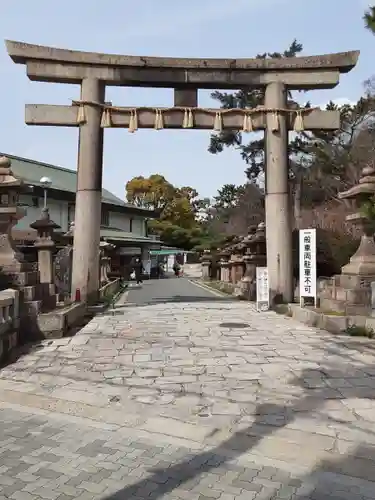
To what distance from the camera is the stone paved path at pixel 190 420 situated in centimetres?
345

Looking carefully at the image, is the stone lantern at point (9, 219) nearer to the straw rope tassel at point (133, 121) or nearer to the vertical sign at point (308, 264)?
the straw rope tassel at point (133, 121)

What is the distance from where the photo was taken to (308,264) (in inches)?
441

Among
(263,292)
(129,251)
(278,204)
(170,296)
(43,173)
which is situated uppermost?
(43,173)

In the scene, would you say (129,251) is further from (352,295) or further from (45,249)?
(352,295)

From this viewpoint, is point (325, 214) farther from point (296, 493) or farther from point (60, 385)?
point (296, 493)

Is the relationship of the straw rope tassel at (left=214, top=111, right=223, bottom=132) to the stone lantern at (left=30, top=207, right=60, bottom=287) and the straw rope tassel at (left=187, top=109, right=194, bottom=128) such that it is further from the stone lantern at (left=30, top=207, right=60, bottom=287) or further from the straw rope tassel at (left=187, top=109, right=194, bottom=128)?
the stone lantern at (left=30, top=207, right=60, bottom=287)

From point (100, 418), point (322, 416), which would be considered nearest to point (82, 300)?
point (100, 418)

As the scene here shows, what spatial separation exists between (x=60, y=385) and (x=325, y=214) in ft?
60.7

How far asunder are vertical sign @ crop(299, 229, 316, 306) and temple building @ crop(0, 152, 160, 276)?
11.9 meters

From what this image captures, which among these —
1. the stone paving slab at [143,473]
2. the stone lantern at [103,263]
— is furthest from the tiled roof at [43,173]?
the stone paving slab at [143,473]

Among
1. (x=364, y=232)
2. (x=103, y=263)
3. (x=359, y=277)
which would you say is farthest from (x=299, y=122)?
(x=103, y=263)

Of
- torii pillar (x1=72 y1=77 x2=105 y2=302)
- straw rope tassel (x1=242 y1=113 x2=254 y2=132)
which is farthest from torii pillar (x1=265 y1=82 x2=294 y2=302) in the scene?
torii pillar (x1=72 y1=77 x2=105 y2=302)

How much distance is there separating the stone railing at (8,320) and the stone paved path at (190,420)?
371 mm

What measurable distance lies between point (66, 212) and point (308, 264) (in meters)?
25.6
